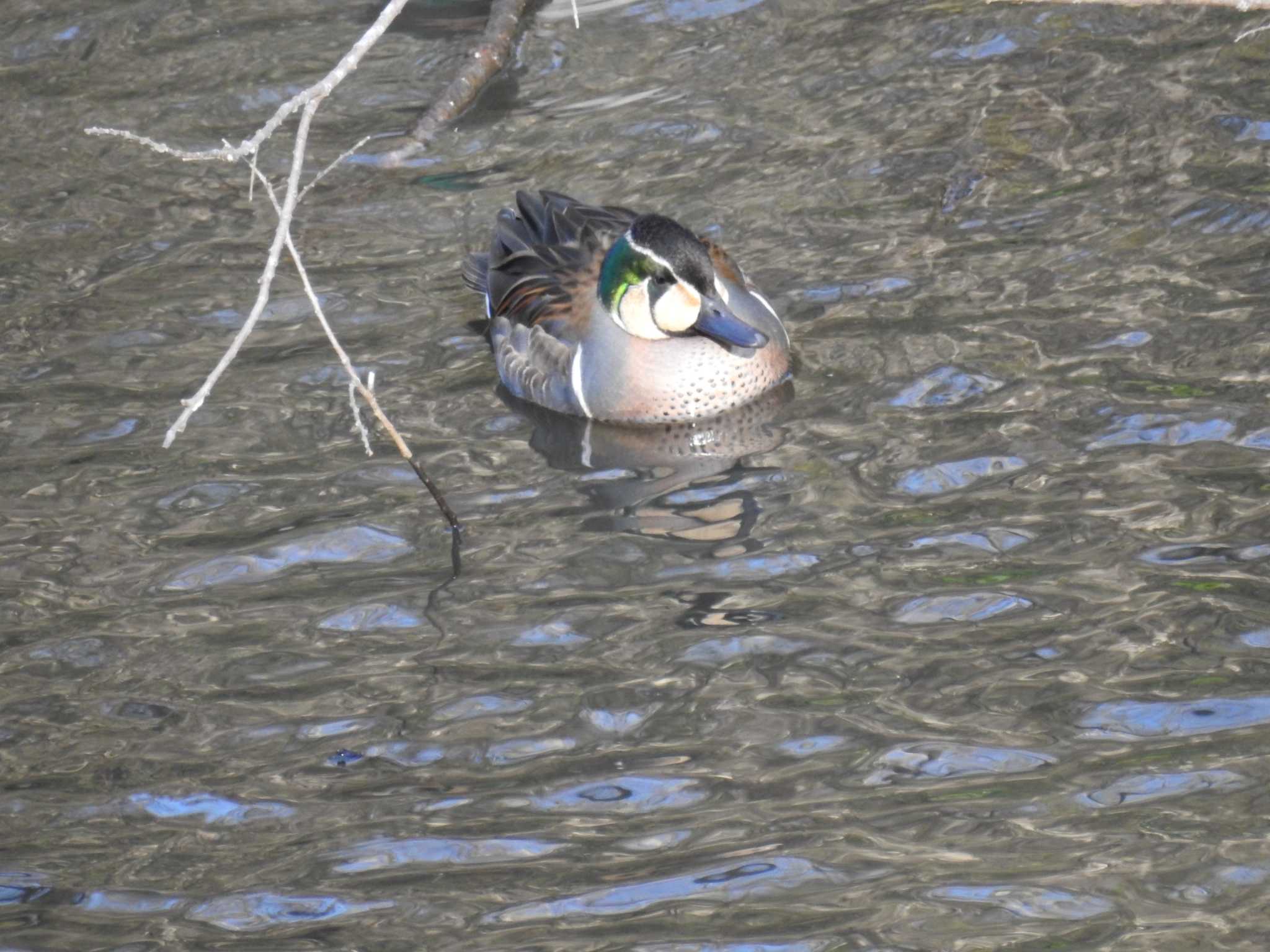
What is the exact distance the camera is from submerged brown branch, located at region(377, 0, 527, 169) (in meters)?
10.9

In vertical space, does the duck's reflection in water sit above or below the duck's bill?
below

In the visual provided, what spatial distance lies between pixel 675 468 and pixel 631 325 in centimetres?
97

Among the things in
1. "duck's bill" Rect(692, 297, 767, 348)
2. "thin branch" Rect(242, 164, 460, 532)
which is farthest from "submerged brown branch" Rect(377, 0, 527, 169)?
"thin branch" Rect(242, 164, 460, 532)

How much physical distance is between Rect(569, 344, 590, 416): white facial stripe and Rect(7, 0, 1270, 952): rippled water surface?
0.23 m

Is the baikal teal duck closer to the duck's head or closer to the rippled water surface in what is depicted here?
the duck's head

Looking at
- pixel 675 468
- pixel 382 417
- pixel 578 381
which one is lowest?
pixel 675 468

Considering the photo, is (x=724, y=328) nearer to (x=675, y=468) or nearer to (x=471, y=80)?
(x=675, y=468)

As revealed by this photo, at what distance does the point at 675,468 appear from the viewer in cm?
810

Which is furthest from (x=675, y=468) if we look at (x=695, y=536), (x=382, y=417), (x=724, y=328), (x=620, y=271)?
(x=382, y=417)

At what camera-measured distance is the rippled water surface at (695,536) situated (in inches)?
210

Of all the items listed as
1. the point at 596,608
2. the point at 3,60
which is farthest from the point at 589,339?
the point at 3,60

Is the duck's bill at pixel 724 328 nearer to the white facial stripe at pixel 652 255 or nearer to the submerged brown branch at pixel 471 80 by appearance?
A: the white facial stripe at pixel 652 255

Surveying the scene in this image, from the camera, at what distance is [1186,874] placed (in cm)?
499

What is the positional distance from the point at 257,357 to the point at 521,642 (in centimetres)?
308
